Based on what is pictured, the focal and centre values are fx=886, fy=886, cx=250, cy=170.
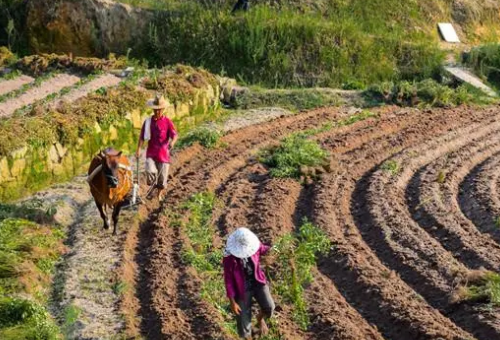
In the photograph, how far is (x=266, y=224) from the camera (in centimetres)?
1179

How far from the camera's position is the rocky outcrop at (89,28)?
73.3 ft

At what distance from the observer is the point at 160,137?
1228 centimetres

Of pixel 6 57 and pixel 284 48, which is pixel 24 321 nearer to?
pixel 6 57

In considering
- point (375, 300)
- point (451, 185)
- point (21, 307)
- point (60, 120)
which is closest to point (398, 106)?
point (451, 185)

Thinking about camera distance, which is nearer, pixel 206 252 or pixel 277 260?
pixel 277 260

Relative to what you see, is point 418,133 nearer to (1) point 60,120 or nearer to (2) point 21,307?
(1) point 60,120

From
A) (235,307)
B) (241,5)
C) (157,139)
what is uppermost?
(235,307)

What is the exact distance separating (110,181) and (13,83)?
24.9 feet

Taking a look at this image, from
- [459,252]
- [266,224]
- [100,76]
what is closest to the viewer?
[459,252]

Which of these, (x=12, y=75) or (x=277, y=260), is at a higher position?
(x=277, y=260)

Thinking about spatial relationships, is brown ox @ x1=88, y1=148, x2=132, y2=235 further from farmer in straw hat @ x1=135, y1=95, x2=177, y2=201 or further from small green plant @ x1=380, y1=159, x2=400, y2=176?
small green plant @ x1=380, y1=159, x2=400, y2=176

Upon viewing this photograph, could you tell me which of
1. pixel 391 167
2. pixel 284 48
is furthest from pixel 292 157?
pixel 284 48

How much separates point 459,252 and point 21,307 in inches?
207

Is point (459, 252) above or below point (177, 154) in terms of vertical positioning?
above
